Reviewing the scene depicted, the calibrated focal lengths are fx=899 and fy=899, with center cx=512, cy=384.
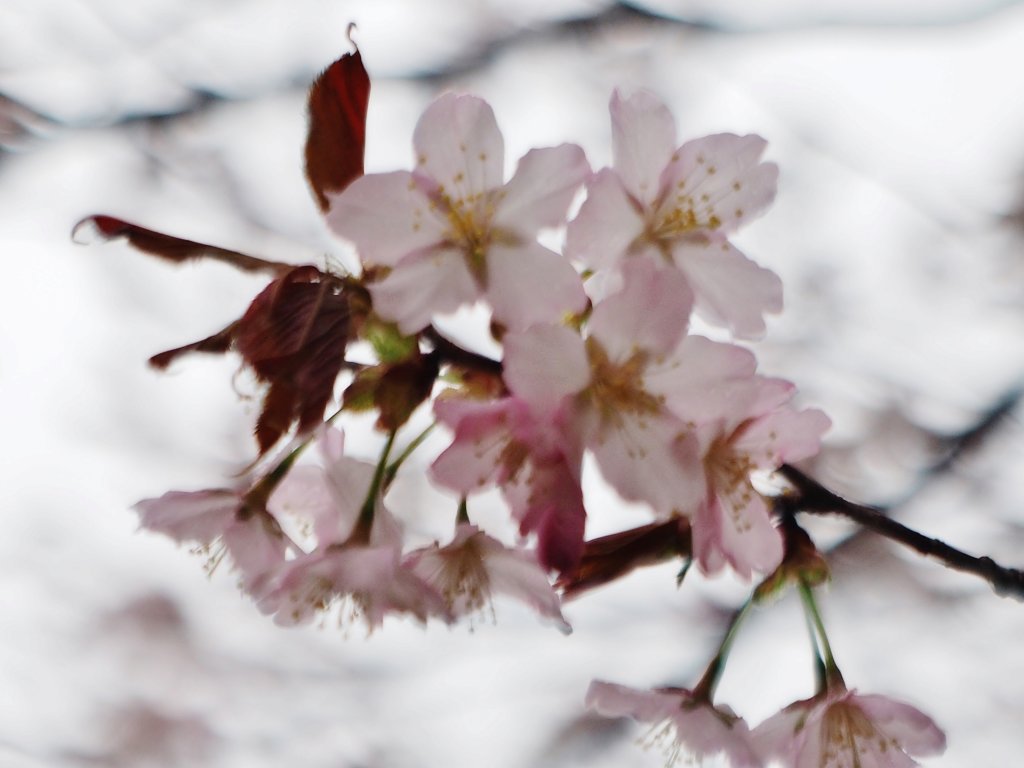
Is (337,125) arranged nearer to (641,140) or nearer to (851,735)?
(641,140)

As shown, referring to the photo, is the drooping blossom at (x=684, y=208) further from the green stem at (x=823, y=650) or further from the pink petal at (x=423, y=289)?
the green stem at (x=823, y=650)

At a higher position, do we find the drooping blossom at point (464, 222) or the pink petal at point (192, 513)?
the drooping blossom at point (464, 222)

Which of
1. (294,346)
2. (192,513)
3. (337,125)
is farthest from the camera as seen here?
(192,513)

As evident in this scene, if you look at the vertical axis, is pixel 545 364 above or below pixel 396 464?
above

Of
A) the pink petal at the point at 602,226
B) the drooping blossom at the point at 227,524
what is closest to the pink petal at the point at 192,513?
the drooping blossom at the point at 227,524

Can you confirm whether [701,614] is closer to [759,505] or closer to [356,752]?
[356,752]

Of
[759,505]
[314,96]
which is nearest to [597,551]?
[759,505]

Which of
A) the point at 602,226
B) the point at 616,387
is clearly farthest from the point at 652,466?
the point at 602,226
